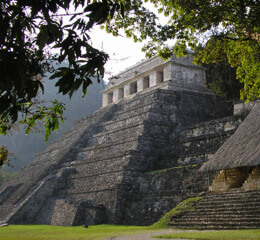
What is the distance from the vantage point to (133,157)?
41.1ft

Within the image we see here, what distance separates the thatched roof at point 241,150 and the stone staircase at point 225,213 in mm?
686

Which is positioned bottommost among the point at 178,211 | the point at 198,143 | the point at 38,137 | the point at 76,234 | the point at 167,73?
the point at 76,234

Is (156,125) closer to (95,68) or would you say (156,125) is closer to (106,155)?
(106,155)

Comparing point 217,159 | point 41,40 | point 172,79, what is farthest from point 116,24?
point 172,79

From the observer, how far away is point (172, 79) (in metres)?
16.5

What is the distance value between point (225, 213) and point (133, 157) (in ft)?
16.5

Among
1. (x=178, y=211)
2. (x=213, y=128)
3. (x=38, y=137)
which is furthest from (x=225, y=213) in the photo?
(x=38, y=137)

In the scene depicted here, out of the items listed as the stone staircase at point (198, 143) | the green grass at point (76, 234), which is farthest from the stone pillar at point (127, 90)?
the green grass at point (76, 234)

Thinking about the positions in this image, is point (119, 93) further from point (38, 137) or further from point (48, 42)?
point (38, 137)

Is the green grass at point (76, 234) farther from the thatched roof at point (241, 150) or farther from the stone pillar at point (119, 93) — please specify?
the stone pillar at point (119, 93)

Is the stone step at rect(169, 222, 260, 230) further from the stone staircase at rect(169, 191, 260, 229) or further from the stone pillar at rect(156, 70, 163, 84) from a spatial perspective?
the stone pillar at rect(156, 70, 163, 84)

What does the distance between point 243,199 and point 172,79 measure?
916 cm

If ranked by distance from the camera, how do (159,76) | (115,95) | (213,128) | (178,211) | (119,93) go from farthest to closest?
(115,95) → (119,93) → (159,76) → (213,128) → (178,211)

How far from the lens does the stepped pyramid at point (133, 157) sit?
11.1m
